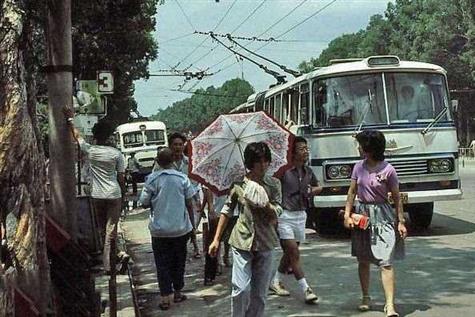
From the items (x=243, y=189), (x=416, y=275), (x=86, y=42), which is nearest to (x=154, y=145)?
(x=86, y=42)

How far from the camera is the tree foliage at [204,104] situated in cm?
11374

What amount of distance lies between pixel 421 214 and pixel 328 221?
166 cm

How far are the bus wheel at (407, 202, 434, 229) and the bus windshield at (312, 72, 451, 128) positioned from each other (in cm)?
169

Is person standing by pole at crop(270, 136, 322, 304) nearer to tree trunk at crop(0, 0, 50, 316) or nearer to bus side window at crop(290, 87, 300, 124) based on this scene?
tree trunk at crop(0, 0, 50, 316)

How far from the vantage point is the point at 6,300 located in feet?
13.2

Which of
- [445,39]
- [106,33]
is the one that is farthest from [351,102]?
[445,39]

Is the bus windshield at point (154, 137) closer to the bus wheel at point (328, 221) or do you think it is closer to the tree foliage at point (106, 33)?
the tree foliage at point (106, 33)

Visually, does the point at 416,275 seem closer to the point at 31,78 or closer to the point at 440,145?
the point at 440,145

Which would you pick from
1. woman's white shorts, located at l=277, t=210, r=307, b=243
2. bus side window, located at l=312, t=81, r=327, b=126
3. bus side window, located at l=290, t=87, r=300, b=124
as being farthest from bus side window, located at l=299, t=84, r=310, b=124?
woman's white shorts, located at l=277, t=210, r=307, b=243

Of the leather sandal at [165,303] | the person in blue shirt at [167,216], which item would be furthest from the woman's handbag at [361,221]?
the leather sandal at [165,303]

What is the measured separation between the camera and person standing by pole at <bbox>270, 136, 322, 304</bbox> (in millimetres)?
7527

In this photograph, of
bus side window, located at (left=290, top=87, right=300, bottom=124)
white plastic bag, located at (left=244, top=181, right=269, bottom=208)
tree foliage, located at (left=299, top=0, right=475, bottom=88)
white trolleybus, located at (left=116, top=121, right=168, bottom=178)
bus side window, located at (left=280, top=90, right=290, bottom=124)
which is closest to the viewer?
white plastic bag, located at (left=244, top=181, right=269, bottom=208)

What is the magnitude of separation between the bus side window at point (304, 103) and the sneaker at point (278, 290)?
467 cm

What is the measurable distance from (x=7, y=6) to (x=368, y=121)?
8.14 meters
